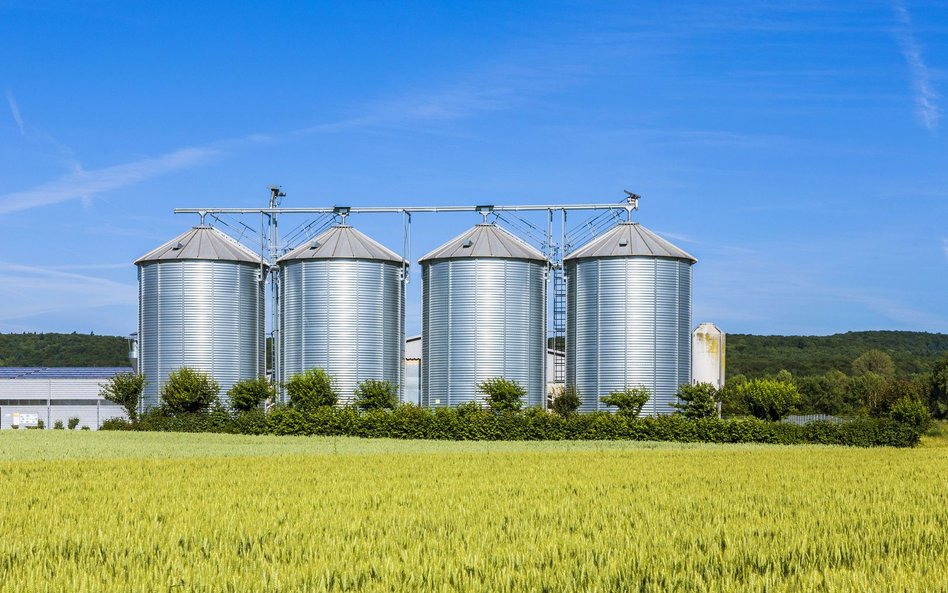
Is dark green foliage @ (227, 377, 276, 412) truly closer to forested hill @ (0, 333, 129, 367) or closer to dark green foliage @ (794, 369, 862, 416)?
forested hill @ (0, 333, 129, 367)

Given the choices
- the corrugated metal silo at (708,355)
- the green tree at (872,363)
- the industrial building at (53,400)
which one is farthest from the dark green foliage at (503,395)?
the green tree at (872,363)

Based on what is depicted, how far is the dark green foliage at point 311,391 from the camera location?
61.8 meters

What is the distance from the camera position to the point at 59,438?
2089 inches

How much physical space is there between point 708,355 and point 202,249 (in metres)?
33.8

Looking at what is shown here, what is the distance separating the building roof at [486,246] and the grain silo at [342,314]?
3.56 meters

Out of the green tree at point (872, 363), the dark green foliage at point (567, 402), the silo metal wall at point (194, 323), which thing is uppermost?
the silo metal wall at point (194, 323)

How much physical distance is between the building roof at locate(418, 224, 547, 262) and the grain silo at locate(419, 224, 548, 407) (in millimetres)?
61

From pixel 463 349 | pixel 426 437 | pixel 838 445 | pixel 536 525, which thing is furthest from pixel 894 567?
pixel 463 349

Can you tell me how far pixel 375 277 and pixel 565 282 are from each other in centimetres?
1207

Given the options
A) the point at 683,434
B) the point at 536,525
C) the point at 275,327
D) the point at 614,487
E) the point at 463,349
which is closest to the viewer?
the point at 536,525

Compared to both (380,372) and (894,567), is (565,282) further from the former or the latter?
(894,567)

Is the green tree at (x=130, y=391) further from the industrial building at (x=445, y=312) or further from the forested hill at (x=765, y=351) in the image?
the forested hill at (x=765, y=351)

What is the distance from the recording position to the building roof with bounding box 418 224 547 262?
64562 mm

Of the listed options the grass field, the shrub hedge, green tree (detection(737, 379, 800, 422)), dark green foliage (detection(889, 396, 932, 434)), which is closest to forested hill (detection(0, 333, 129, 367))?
the shrub hedge
